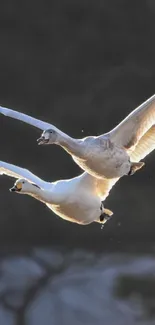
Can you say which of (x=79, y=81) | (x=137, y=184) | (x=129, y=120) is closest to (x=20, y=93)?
(x=79, y=81)

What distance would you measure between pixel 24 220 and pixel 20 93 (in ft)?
1.97

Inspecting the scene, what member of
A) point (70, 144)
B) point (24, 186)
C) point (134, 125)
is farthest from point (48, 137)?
point (134, 125)

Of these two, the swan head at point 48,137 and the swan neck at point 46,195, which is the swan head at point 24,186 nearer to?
the swan neck at point 46,195

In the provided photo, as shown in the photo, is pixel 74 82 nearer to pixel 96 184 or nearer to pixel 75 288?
pixel 75 288

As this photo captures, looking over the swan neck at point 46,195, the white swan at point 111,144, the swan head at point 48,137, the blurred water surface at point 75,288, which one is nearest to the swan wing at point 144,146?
the white swan at point 111,144

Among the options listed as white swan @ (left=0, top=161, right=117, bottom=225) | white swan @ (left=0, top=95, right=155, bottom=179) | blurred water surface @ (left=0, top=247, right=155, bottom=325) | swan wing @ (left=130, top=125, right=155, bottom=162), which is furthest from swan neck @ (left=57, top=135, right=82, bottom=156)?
blurred water surface @ (left=0, top=247, right=155, bottom=325)

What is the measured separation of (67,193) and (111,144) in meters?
0.19

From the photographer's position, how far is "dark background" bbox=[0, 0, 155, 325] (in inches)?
207

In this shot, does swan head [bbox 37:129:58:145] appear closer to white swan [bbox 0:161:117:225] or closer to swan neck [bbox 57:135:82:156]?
swan neck [bbox 57:135:82:156]

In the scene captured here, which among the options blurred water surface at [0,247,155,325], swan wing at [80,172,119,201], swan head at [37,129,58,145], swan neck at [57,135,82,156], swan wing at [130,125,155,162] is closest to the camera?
swan head at [37,129,58,145]

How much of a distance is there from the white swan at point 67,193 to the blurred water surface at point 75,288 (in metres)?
Answer: 1.85

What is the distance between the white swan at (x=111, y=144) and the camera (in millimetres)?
2953

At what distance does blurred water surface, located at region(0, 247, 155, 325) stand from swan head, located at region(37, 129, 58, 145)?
2323 mm

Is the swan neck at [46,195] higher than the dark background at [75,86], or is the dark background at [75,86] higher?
the swan neck at [46,195]
